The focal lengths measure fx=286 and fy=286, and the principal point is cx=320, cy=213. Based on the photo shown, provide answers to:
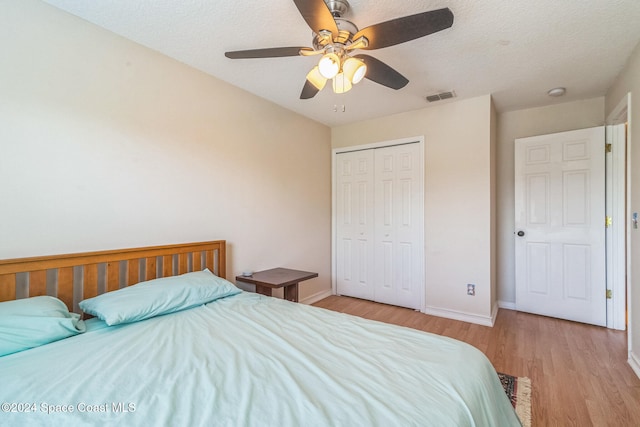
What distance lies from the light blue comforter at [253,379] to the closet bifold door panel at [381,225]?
215 cm

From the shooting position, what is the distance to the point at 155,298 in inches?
67.4

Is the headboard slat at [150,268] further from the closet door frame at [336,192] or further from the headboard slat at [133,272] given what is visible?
the closet door frame at [336,192]

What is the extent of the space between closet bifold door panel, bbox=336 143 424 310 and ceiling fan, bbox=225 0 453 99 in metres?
1.83

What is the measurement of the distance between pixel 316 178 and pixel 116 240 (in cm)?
240

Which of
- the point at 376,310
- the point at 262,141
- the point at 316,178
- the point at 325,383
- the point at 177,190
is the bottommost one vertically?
the point at 376,310

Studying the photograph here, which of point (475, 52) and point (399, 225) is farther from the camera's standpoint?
point (399, 225)

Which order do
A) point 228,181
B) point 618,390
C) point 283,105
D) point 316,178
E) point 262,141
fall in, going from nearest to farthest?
point 618,390 < point 228,181 < point 262,141 < point 283,105 < point 316,178

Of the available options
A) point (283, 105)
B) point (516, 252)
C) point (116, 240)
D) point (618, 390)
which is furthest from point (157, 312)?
point (516, 252)

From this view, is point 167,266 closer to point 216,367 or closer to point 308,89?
point 216,367

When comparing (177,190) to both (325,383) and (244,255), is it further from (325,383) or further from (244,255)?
(325,383)

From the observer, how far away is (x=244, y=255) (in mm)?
2855

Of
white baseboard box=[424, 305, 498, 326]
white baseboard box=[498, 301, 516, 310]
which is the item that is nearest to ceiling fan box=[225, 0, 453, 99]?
white baseboard box=[424, 305, 498, 326]

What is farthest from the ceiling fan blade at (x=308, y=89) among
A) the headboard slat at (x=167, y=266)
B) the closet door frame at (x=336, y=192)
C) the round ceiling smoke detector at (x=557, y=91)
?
the round ceiling smoke detector at (x=557, y=91)

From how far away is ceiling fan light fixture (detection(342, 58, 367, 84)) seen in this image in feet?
5.15
